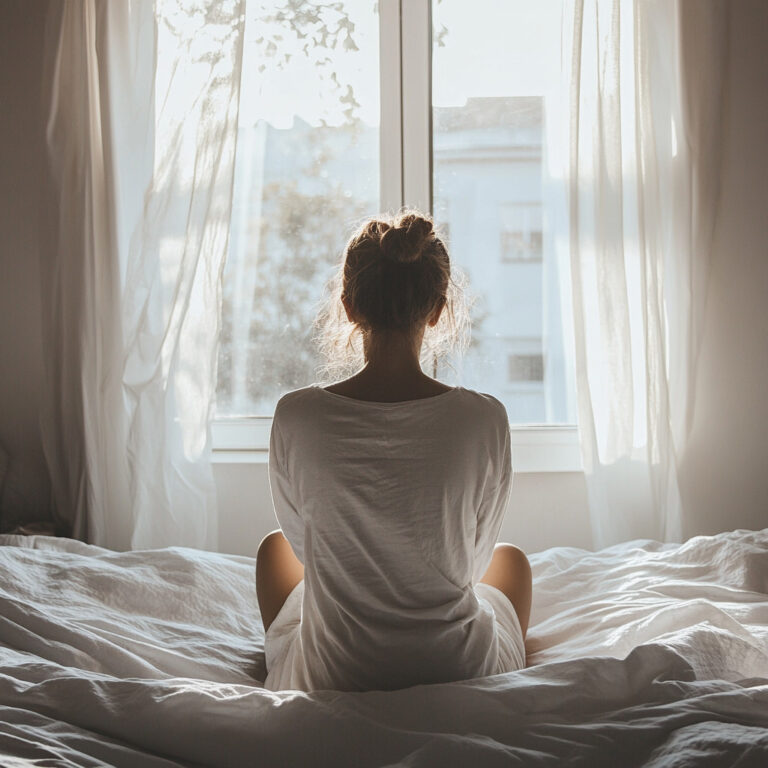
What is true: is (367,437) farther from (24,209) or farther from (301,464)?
(24,209)

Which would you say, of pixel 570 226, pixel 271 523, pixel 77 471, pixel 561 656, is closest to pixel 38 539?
pixel 77 471

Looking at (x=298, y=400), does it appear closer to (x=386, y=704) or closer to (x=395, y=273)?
(x=395, y=273)

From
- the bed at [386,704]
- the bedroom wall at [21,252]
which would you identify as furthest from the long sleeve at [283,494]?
the bedroom wall at [21,252]

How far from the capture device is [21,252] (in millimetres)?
2762

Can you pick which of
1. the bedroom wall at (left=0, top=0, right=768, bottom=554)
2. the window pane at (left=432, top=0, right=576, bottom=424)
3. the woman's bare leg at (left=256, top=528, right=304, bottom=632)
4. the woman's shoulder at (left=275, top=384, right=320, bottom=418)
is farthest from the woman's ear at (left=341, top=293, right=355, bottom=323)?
the bedroom wall at (left=0, top=0, right=768, bottom=554)

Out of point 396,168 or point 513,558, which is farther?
point 396,168

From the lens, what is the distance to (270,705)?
1.12m

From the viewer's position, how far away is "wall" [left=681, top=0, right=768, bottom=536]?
2.57 meters

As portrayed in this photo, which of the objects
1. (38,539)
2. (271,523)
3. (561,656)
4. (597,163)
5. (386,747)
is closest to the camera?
(386,747)

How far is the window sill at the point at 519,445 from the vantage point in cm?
269

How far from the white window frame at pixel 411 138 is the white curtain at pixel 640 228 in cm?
22

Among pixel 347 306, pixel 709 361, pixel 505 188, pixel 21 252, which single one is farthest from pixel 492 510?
pixel 21 252

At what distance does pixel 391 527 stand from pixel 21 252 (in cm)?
201

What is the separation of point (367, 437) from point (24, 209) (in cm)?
197
